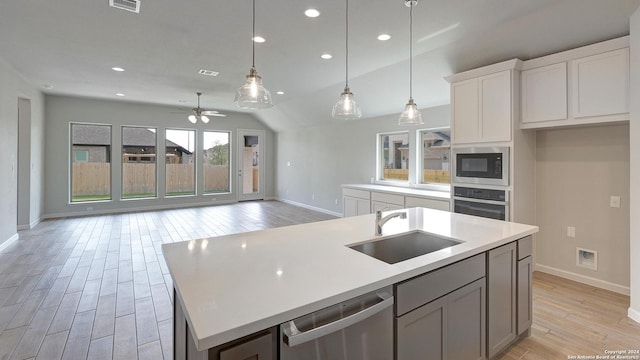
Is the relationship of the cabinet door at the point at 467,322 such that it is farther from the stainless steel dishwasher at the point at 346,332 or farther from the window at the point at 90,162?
the window at the point at 90,162

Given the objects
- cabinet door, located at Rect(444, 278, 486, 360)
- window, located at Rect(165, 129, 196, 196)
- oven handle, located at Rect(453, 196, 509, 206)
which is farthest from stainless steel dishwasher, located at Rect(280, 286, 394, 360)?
window, located at Rect(165, 129, 196, 196)

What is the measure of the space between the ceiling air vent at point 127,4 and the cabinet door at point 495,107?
3.83 m

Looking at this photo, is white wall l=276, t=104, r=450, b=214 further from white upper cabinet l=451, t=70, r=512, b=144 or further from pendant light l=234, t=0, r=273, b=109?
pendant light l=234, t=0, r=273, b=109

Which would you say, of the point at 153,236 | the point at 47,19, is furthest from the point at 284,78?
the point at 153,236

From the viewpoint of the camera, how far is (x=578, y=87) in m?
3.04

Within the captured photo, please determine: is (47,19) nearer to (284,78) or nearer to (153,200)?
(284,78)

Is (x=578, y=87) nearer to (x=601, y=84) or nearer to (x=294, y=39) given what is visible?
(x=601, y=84)

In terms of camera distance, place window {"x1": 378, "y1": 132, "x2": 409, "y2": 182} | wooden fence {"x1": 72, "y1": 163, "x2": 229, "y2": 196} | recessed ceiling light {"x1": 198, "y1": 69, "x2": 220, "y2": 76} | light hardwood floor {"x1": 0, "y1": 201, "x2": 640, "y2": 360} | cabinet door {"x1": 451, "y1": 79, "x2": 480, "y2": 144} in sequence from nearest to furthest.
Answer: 1. light hardwood floor {"x1": 0, "y1": 201, "x2": 640, "y2": 360}
2. cabinet door {"x1": 451, "y1": 79, "x2": 480, "y2": 144}
3. recessed ceiling light {"x1": 198, "y1": 69, "x2": 220, "y2": 76}
4. window {"x1": 378, "y1": 132, "x2": 409, "y2": 182}
5. wooden fence {"x1": 72, "y1": 163, "x2": 229, "y2": 196}

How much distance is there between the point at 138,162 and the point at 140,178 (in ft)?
1.44

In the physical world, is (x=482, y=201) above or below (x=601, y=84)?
below

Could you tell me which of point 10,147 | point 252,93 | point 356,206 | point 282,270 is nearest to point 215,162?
point 10,147

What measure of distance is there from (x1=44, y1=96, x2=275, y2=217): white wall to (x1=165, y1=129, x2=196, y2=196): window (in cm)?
17

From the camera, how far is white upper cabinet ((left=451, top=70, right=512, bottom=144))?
3455mm

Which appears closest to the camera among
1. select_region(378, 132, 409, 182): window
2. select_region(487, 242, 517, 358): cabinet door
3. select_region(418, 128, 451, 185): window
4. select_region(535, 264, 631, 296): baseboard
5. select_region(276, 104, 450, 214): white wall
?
select_region(487, 242, 517, 358): cabinet door
